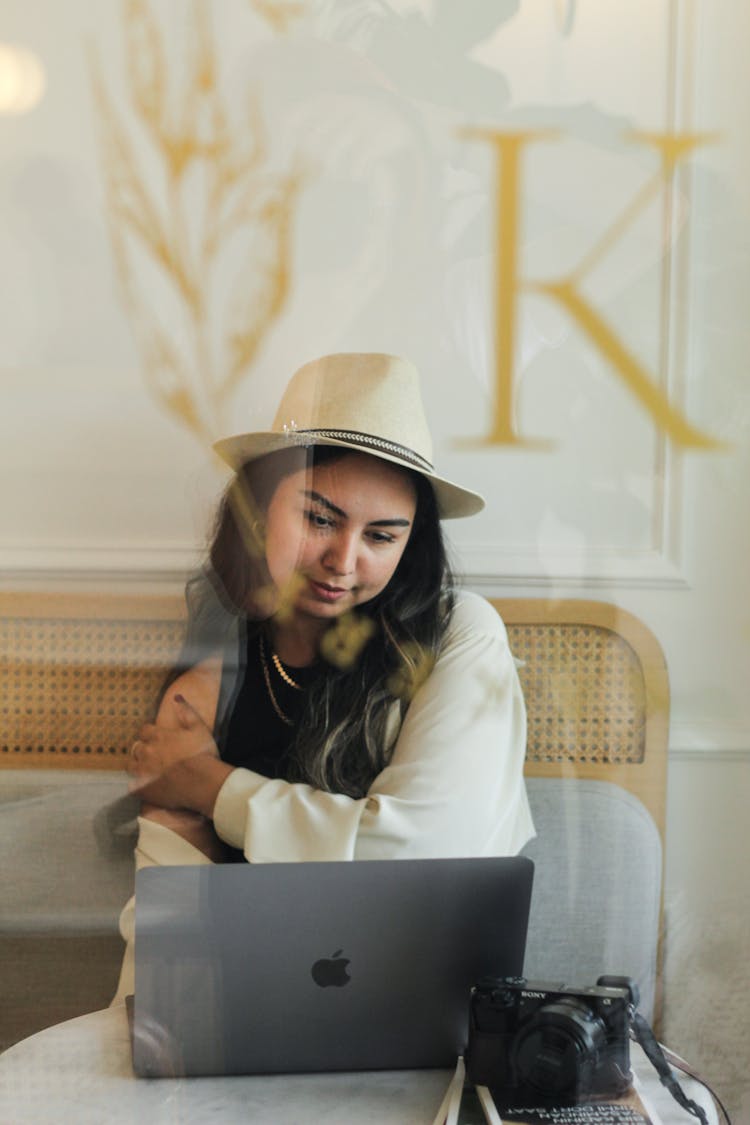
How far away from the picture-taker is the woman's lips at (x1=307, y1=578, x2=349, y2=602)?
0.95 m

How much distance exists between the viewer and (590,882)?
1051 mm

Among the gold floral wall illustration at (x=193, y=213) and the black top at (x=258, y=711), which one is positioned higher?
the gold floral wall illustration at (x=193, y=213)

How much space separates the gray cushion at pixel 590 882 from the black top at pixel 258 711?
247mm

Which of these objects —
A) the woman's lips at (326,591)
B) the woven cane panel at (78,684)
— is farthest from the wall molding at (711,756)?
the woven cane panel at (78,684)

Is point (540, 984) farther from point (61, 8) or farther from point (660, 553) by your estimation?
point (61, 8)

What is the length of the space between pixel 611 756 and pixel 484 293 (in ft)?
1.48

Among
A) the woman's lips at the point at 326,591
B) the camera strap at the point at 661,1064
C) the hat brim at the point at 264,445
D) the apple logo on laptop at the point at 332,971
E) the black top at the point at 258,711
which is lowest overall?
the camera strap at the point at 661,1064

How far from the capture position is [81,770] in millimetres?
940

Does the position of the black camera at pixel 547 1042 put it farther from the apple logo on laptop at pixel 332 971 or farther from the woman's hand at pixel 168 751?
the woman's hand at pixel 168 751

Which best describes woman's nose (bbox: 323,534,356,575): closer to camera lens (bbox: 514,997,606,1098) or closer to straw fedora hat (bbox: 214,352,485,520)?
straw fedora hat (bbox: 214,352,485,520)

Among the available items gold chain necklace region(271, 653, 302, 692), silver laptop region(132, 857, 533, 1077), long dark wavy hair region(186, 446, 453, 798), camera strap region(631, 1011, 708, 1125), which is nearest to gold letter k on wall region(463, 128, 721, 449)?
long dark wavy hair region(186, 446, 453, 798)

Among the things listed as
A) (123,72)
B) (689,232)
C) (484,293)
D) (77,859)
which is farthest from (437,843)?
(123,72)

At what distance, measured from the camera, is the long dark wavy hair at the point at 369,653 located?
3.10ft

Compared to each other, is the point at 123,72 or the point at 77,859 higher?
the point at 123,72
